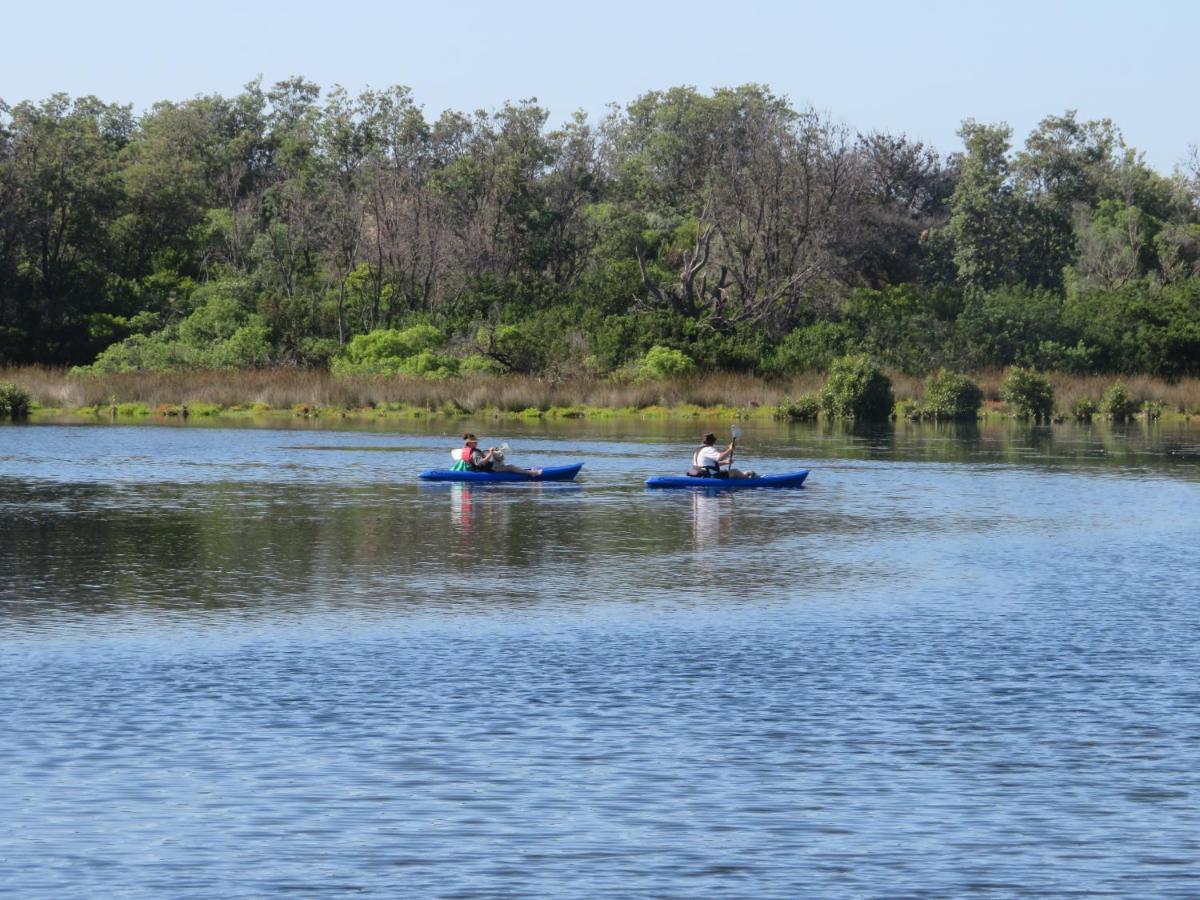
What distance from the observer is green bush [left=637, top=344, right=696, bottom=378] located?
9181cm

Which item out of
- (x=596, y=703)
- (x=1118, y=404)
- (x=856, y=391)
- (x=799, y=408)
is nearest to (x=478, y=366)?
(x=799, y=408)

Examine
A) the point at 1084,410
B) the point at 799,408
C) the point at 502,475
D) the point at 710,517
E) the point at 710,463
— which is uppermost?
the point at 799,408

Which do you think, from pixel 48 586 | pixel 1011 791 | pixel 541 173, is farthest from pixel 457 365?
pixel 1011 791

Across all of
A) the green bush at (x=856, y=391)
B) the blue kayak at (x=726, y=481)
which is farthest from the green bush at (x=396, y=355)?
the blue kayak at (x=726, y=481)

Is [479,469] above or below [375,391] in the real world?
below

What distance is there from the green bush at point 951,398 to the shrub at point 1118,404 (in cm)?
631

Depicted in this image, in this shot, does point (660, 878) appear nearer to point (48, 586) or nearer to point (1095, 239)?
point (48, 586)

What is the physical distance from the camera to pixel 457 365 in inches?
3666

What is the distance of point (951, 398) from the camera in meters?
85.8

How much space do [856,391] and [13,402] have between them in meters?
39.2

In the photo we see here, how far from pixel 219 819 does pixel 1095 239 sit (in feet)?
351

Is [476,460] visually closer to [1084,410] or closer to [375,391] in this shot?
[375,391]

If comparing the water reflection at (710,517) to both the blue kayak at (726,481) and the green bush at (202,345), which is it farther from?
the green bush at (202,345)

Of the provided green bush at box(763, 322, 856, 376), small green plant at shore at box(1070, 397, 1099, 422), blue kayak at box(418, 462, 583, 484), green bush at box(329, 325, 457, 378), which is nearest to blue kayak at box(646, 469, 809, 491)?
blue kayak at box(418, 462, 583, 484)
